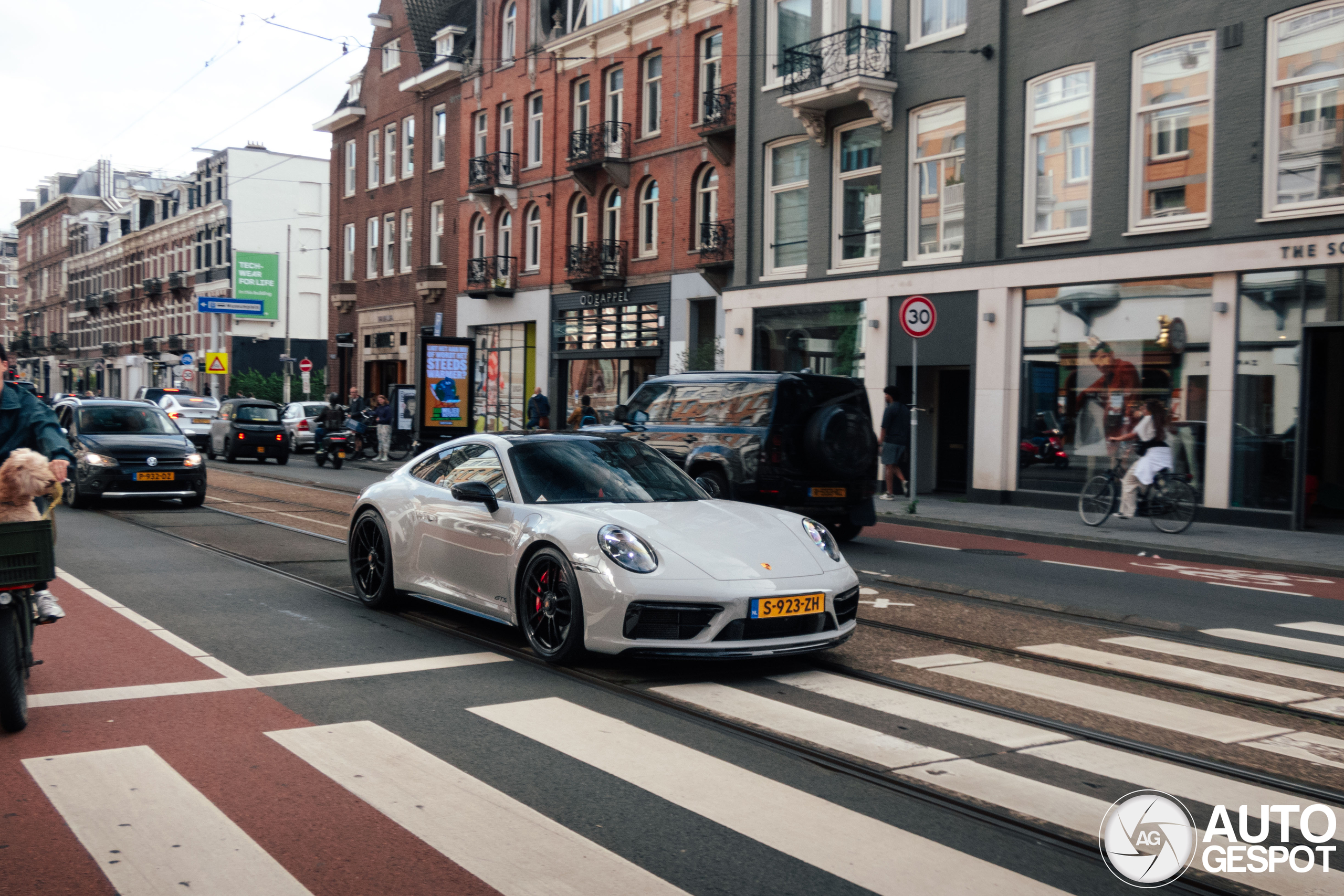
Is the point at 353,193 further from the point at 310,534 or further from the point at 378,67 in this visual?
the point at 310,534

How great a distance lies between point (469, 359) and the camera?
1208 inches

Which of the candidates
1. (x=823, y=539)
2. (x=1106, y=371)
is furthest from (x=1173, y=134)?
(x=823, y=539)

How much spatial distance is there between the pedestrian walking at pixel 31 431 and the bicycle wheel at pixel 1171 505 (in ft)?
44.6

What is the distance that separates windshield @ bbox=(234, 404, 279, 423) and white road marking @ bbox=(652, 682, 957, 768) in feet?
86.1

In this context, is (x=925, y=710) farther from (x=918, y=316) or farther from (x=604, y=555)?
(x=918, y=316)

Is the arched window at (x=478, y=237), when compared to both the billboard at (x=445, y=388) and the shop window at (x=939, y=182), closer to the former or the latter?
the billboard at (x=445, y=388)

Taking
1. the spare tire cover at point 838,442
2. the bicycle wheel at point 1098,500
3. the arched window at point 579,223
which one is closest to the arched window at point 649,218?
the arched window at point 579,223

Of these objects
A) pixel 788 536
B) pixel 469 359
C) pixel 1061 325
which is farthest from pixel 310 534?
pixel 469 359

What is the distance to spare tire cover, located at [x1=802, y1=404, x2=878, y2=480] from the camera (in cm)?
1315

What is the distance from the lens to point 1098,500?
54.1ft

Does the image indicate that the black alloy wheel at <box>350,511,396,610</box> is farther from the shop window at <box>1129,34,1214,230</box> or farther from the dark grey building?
the shop window at <box>1129,34,1214,230</box>

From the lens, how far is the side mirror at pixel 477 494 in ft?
24.0

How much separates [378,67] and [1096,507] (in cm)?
3710

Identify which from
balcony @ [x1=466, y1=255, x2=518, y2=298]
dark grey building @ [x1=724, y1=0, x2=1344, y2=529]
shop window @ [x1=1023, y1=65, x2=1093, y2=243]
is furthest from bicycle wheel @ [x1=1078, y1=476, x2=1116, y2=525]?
balcony @ [x1=466, y1=255, x2=518, y2=298]
